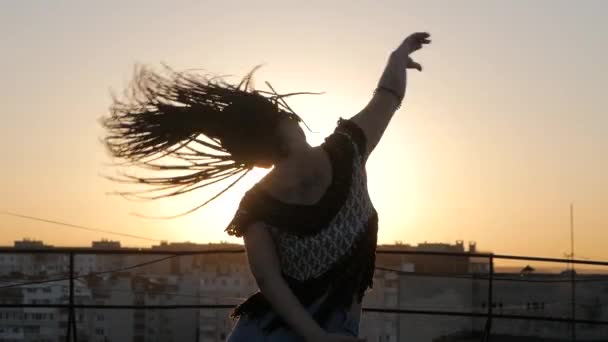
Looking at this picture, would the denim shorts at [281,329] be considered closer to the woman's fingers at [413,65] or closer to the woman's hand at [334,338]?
the woman's hand at [334,338]

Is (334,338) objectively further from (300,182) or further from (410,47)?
(410,47)

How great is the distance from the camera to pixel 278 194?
247 centimetres

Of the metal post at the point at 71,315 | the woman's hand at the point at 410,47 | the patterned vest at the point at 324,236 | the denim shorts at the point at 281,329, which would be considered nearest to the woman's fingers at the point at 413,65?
the woman's hand at the point at 410,47

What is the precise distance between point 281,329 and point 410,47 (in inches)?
31.0

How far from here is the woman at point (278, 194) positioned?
97.0 inches

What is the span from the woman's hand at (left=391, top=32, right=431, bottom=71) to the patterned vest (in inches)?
14.1

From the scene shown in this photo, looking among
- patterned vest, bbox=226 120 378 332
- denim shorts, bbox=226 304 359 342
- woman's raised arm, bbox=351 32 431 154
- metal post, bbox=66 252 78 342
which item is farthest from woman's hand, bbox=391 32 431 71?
metal post, bbox=66 252 78 342

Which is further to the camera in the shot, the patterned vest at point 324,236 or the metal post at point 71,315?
the metal post at point 71,315

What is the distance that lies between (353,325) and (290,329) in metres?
0.15

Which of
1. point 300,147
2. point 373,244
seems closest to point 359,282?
point 373,244

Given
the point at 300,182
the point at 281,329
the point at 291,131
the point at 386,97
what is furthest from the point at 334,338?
the point at 386,97

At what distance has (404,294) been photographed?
121ft

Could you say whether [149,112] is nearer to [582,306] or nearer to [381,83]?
[381,83]

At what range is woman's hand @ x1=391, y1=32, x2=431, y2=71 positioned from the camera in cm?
284
